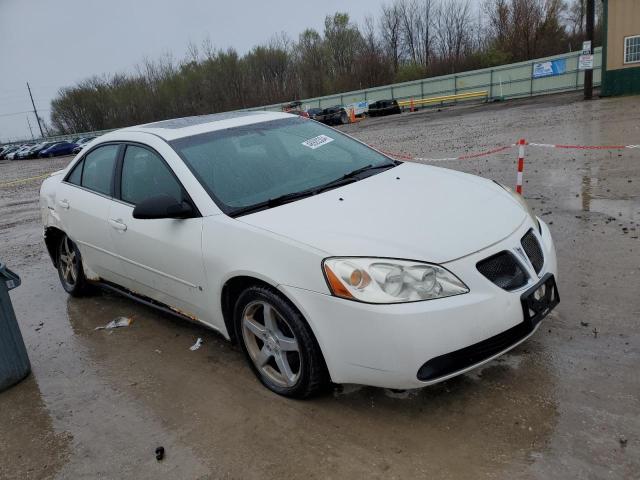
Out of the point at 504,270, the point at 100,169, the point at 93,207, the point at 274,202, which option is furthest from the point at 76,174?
the point at 504,270

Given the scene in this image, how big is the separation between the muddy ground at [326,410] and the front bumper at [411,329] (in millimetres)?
343

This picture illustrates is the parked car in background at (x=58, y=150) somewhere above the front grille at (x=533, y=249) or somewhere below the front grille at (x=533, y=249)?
below

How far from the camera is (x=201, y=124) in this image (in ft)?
13.7

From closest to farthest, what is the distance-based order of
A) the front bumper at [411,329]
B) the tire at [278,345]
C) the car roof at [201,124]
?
the front bumper at [411,329] < the tire at [278,345] < the car roof at [201,124]

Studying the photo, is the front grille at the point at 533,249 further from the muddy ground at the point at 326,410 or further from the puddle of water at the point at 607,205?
the puddle of water at the point at 607,205

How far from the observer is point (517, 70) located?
120 ft

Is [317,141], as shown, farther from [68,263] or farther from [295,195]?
[68,263]

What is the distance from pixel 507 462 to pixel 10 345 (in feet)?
10.9

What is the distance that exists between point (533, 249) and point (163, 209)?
227 centimetres

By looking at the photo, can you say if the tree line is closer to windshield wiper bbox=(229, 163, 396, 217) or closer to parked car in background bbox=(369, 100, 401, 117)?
parked car in background bbox=(369, 100, 401, 117)

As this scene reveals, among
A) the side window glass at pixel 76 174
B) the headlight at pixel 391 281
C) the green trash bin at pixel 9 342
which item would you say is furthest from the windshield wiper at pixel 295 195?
the side window glass at pixel 76 174

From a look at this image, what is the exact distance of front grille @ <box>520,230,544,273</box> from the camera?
9.81 ft

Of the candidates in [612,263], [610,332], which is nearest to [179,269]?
[610,332]

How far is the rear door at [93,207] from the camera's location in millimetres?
4309
